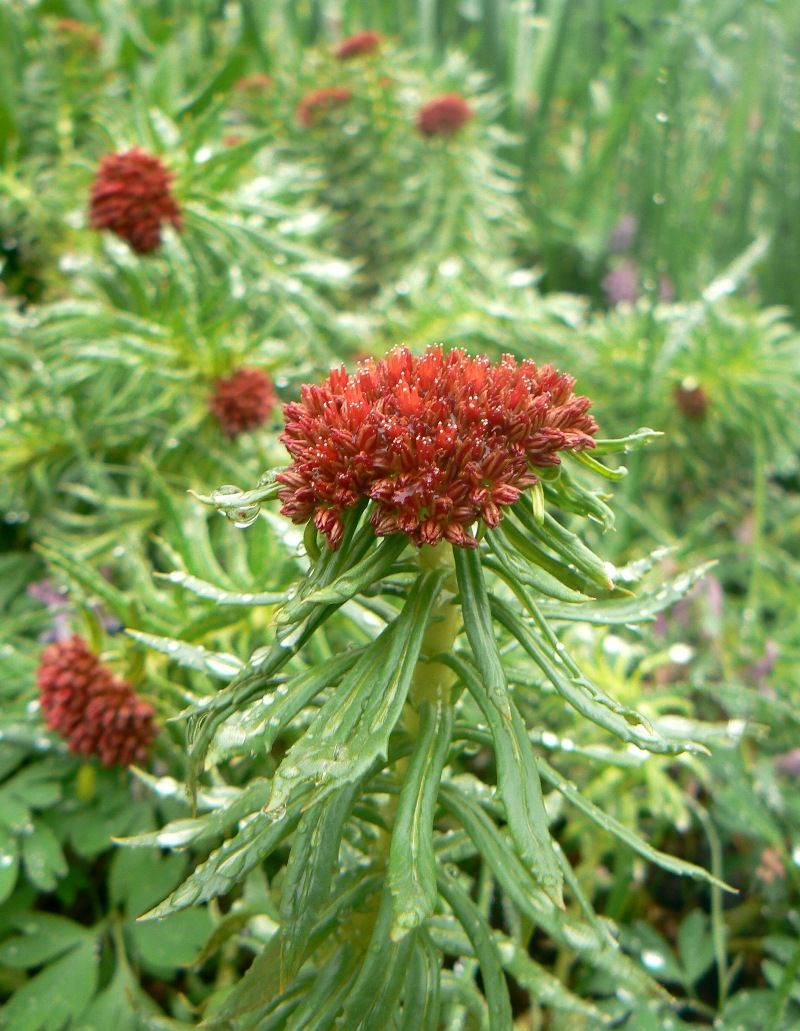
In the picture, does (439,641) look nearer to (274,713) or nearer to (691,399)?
(274,713)

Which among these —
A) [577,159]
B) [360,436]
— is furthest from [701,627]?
[577,159]

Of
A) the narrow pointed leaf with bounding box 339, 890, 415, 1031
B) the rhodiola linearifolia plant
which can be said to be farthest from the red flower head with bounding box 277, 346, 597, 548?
the narrow pointed leaf with bounding box 339, 890, 415, 1031

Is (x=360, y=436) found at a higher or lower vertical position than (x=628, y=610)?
higher

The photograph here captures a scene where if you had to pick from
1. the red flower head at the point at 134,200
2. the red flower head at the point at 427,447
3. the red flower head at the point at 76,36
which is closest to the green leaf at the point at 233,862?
the red flower head at the point at 427,447

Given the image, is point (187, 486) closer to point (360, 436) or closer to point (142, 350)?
point (142, 350)

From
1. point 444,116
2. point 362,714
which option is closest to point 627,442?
point 362,714

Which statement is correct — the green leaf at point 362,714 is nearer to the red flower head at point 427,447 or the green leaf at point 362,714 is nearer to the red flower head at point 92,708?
the red flower head at point 427,447
